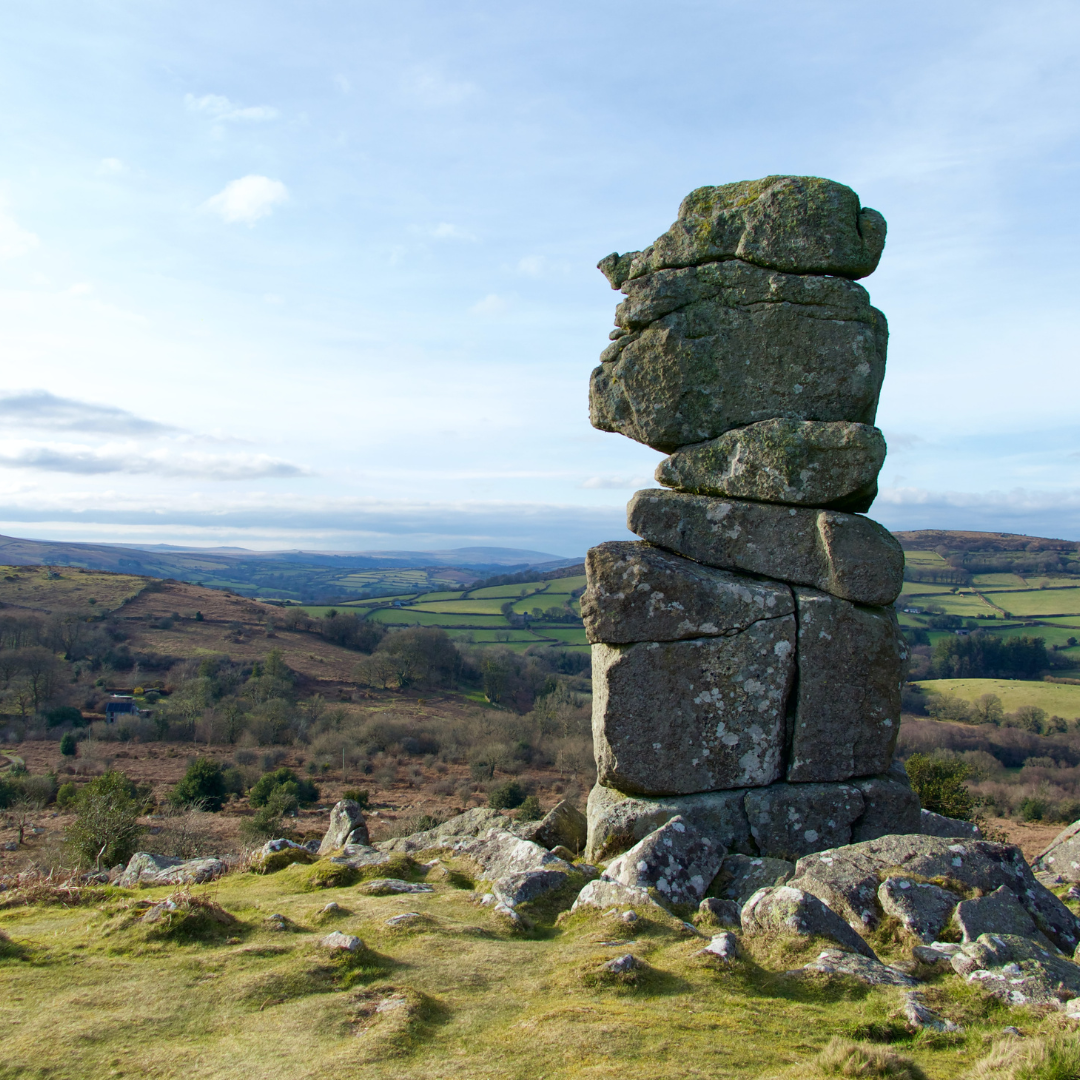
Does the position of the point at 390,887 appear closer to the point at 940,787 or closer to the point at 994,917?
the point at 994,917

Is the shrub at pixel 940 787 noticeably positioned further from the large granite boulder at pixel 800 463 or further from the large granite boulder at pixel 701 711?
the large granite boulder at pixel 800 463

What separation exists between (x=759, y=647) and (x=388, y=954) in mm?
6441

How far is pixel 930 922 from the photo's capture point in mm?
7387

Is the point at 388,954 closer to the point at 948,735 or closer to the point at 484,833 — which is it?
the point at 484,833

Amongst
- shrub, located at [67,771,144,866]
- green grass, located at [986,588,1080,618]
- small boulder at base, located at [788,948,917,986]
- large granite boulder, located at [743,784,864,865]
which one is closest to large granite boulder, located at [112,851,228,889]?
shrub, located at [67,771,144,866]

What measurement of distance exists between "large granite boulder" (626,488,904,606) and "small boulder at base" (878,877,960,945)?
4.32 m

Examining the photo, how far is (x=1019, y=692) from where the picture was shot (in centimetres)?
6125

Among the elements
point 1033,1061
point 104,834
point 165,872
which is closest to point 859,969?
point 1033,1061

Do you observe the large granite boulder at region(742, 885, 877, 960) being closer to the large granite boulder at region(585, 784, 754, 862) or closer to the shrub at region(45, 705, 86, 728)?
the large granite boulder at region(585, 784, 754, 862)

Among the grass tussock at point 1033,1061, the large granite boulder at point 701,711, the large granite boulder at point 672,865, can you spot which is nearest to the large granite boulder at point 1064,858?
the large granite boulder at point 701,711

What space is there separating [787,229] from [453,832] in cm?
1105

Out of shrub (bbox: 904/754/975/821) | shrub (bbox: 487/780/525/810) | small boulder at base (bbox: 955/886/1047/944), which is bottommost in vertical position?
shrub (bbox: 487/780/525/810)

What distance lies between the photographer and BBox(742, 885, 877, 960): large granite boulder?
6.87 m

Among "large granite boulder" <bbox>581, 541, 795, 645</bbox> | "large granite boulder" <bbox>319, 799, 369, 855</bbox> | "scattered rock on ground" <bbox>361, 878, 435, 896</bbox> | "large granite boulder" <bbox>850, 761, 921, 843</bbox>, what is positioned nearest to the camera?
"scattered rock on ground" <bbox>361, 878, 435, 896</bbox>
